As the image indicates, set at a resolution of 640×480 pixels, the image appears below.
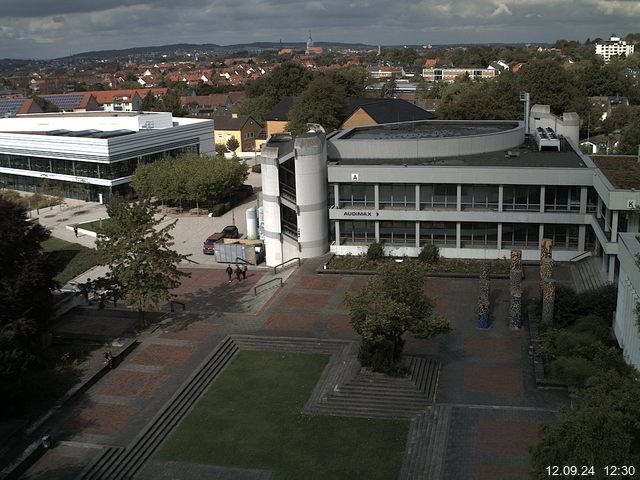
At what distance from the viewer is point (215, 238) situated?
4847cm

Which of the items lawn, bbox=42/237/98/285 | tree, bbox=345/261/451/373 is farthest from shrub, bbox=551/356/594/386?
lawn, bbox=42/237/98/285

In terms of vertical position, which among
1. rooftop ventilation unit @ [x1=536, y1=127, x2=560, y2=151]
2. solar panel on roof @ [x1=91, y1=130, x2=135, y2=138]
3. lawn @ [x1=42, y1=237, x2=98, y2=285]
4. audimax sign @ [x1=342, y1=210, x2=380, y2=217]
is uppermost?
rooftop ventilation unit @ [x1=536, y1=127, x2=560, y2=151]

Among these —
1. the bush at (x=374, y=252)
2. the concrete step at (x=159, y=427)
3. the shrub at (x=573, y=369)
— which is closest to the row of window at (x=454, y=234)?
the bush at (x=374, y=252)

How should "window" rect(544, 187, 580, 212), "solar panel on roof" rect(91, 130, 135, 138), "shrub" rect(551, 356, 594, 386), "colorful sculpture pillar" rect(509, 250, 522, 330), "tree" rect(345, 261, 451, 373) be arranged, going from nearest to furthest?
1. "shrub" rect(551, 356, 594, 386)
2. "tree" rect(345, 261, 451, 373)
3. "colorful sculpture pillar" rect(509, 250, 522, 330)
4. "window" rect(544, 187, 580, 212)
5. "solar panel on roof" rect(91, 130, 135, 138)

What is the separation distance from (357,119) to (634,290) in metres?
61.9

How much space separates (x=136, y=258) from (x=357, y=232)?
16.2 metres

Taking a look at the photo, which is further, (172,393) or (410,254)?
(410,254)

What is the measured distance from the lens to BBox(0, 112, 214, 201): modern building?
66188mm

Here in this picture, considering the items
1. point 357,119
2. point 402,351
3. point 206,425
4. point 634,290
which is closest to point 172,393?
point 206,425

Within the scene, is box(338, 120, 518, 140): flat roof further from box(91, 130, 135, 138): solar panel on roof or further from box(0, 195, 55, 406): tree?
box(91, 130, 135, 138): solar panel on roof

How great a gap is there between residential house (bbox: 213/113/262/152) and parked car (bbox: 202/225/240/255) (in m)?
47.9

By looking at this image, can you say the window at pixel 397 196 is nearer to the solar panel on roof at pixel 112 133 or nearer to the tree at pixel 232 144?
the solar panel on roof at pixel 112 133

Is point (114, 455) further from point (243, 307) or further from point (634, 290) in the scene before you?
→ point (634, 290)

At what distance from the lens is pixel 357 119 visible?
83.9 meters
